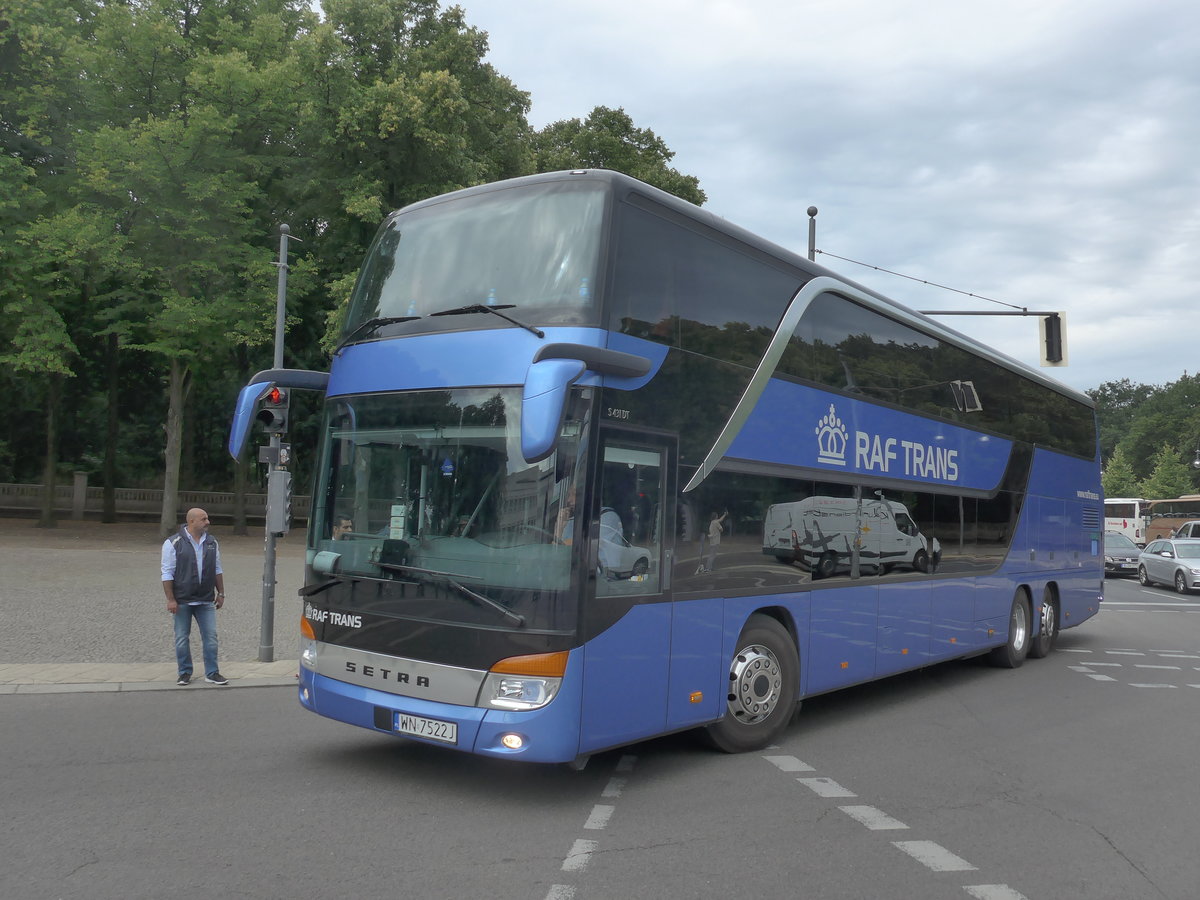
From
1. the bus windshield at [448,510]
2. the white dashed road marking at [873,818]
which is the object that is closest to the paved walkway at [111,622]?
the bus windshield at [448,510]

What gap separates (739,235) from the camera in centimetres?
762

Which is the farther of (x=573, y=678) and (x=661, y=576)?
(x=661, y=576)

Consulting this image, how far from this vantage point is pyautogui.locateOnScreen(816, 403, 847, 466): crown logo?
27.3 feet

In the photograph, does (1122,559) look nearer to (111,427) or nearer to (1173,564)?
(1173,564)

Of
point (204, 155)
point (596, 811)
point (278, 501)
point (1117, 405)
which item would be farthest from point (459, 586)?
point (1117, 405)

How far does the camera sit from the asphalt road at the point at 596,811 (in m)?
4.81

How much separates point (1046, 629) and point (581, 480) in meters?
10.4

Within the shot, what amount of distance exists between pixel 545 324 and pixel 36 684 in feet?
23.5

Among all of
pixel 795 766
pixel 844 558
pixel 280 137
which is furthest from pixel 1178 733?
Result: pixel 280 137

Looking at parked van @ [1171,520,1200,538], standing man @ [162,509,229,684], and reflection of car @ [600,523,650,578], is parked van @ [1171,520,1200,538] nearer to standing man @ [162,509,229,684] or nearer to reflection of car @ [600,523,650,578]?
standing man @ [162,509,229,684]

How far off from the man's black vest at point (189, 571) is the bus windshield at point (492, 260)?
3.85m

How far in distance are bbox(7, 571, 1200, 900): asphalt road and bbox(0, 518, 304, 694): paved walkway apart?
1098 mm

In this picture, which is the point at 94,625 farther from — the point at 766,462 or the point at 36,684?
the point at 766,462

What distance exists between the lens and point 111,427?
112 ft
